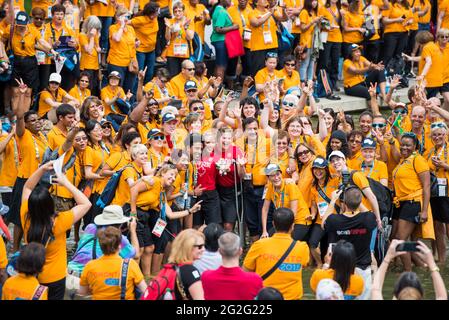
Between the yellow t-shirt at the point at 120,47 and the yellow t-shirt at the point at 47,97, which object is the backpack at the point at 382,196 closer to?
the yellow t-shirt at the point at 47,97

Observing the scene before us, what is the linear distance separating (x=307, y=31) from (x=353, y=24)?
3.41ft

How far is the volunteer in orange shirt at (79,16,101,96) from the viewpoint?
1673 centimetres

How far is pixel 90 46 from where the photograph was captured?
16.8 m

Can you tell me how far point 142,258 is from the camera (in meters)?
12.1

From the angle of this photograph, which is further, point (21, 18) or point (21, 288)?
point (21, 18)

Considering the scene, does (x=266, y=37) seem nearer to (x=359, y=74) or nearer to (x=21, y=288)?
(x=359, y=74)

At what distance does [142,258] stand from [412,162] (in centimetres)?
340

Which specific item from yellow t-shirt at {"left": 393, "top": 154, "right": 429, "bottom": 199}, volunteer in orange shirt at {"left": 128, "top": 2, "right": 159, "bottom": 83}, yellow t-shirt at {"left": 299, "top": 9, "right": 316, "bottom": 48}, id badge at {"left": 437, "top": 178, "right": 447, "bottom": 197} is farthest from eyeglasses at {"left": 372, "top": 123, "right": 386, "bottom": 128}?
yellow t-shirt at {"left": 299, "top": 9, "right": 316, "bottom": 48}

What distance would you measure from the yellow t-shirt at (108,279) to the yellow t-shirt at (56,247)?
2.75 ft

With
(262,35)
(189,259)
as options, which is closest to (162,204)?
(189,259)

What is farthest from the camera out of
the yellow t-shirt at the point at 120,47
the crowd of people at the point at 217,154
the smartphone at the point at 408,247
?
the yellow t-shirt at the point at 120,47

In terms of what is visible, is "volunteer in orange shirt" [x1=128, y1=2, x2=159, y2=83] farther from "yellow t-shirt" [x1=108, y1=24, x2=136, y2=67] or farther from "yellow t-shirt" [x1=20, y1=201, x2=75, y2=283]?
"yellow t-shirt" [x1=20, y1=201, x2=75, y2=283]

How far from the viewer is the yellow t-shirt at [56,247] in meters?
9.35

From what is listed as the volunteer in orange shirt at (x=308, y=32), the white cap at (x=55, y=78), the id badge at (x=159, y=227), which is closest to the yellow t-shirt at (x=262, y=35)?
the volunteer in orange shirt at (x=308, y=32)
